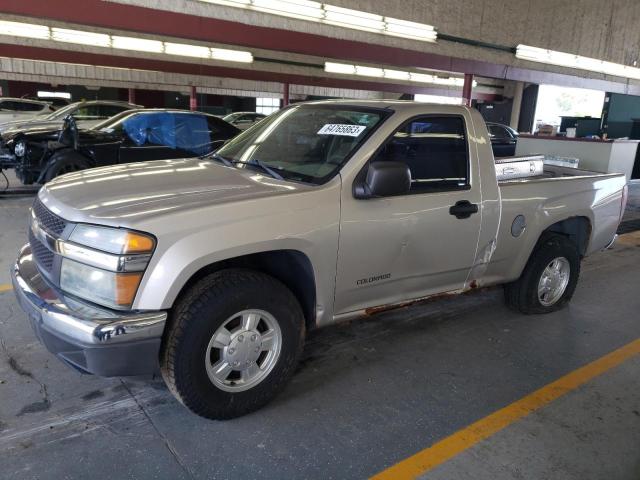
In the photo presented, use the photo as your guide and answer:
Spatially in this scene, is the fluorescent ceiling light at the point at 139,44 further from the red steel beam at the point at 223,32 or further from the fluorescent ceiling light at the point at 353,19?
the fluorescent ceiling light at the point at 353,19

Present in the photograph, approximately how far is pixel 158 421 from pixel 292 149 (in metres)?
1.87

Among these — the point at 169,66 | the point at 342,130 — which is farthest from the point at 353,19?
the point at 169,66

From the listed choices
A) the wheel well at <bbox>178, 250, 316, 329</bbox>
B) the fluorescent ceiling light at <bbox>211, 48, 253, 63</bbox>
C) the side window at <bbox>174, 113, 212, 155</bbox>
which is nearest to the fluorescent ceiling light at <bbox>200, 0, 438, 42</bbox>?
the side window at <bbox>174, 113, 212, 155</bbox>

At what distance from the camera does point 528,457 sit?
264 cm

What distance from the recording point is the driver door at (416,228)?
3025mm

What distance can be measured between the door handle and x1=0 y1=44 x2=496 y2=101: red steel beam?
652 inches

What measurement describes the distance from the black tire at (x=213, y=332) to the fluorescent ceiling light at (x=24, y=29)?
539 inches

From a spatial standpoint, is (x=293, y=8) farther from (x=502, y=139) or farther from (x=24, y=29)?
(x=502, y=139)

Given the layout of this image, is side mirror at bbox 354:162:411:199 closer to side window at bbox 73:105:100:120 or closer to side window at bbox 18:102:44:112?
side window at bbox 73:105:100:120

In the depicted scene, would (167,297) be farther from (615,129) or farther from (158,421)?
(615,129)

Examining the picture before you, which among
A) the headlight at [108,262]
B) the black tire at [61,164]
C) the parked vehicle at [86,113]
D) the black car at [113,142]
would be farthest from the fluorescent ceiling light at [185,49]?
the headlight at [108,262]

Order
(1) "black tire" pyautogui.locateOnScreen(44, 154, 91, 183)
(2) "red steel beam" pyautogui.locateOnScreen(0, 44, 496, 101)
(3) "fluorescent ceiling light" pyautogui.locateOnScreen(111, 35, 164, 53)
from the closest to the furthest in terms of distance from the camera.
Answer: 1. (1) "black tire" pyautogui.locateOnScreen(44, 154, 91, 183)
2. (3) "fluorescent ceiling light" pyautogui.locateOnScreen(111, 35, 164, 53)
3. (2) "red steel beam" pyautogui.locateOnScreen(0, 44, 496, 101)

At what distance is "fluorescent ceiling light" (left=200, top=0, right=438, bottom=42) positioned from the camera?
880cm

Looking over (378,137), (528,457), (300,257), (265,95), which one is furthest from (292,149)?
(265,95)
